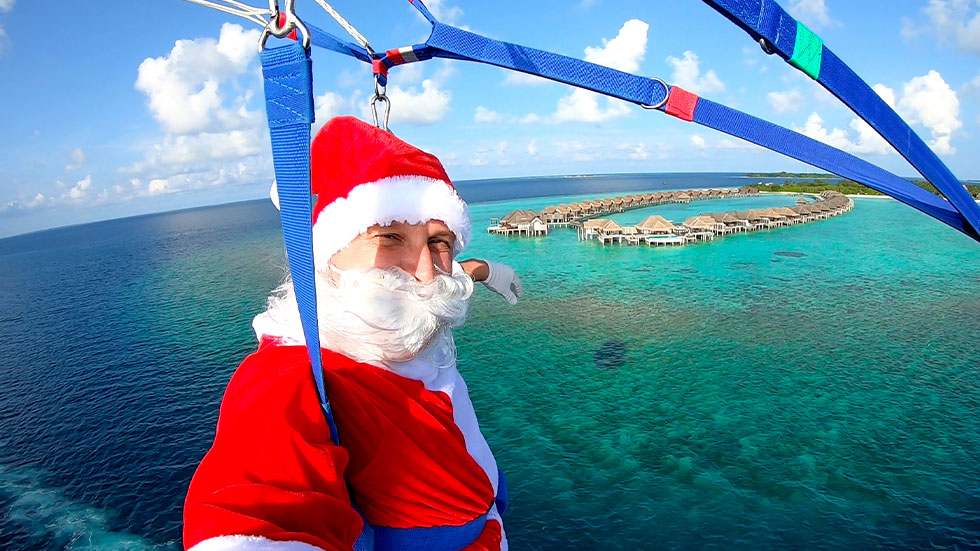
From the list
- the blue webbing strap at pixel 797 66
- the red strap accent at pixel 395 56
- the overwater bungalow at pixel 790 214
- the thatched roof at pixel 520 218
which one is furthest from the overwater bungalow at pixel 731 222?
the red strap accent at pixel 395 56

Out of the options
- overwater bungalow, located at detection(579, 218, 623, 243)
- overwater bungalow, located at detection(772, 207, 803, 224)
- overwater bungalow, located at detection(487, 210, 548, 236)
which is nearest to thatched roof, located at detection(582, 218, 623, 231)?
overwater bungalow, located at detection(579, 218, 623, 243)

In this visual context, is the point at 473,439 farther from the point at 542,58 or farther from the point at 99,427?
the point at 99,427

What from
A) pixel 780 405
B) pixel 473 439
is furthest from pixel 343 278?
pixel 780 405

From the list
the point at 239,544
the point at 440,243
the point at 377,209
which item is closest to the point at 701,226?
the point at 440,243

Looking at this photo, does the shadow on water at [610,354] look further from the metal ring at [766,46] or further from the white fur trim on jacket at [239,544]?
the white fur trim on jacket at [239,544]

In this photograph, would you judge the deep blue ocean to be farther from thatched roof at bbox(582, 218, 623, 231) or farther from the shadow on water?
thatched roof at bbox(582, 218, 623, 231)
